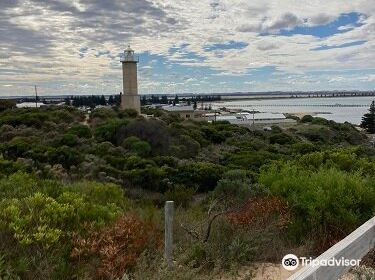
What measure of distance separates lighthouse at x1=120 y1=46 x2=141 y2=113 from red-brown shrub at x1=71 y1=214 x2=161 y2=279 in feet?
135

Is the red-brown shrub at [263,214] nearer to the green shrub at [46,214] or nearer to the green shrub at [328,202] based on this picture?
the green shrub at [328,202]

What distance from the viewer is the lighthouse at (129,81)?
45656 millimetres

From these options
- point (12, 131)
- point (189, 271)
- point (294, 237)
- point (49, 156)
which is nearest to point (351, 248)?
point (189, 271)

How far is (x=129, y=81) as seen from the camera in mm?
45719

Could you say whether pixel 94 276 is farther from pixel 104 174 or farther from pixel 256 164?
pixel 256 164

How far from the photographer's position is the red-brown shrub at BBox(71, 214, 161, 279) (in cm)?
436

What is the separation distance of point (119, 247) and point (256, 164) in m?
20.9

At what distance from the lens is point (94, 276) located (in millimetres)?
4375


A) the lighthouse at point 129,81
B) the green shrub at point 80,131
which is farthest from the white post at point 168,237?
the lighthouse at point 129,81

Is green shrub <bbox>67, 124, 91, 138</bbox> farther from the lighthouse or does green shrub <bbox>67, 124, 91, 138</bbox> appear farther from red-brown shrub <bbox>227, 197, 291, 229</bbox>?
red-brown shrub <bbox>227, 197, 291, 229</bbox>

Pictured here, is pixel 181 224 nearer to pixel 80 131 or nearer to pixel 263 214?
pixel 263 214

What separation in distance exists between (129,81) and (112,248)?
138ft

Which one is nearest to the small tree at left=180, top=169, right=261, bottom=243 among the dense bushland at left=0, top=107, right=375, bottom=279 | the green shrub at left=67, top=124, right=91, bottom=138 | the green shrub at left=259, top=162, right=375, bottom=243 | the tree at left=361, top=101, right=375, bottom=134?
the dense bushland at left=0, top=107, right=375, bottom=279

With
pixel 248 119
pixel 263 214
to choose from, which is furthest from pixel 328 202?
pixel 248 119
